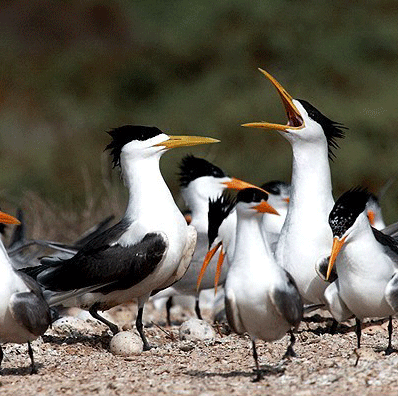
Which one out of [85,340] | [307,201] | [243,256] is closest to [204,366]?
[243,256]

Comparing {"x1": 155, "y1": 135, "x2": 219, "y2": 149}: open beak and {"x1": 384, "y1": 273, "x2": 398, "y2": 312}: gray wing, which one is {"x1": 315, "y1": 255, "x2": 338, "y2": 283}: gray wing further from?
{"x1": 155, "y1": 135, "x2": 219, "y2": 149}: open beak

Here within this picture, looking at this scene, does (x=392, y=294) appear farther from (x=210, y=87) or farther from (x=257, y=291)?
(x=210, y=87)

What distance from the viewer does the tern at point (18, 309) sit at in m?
5.85

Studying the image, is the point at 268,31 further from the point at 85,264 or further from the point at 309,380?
the point at 309,380

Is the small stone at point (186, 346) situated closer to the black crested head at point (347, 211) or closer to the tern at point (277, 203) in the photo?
the black crested head at point (347, 211)

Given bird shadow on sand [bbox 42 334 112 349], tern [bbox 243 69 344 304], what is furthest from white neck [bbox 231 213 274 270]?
bird shadow on sand [bbox 42 334 112 349]

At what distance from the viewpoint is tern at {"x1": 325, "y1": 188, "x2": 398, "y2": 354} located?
19.6 feet

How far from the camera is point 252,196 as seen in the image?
559cm

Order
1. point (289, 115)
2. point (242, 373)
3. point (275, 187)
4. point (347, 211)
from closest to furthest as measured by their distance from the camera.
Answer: point (242, 373)
point (347, 211)
point (289, 115)
point (275, 187)

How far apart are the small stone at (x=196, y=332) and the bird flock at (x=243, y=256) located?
Result: 0.29 meters

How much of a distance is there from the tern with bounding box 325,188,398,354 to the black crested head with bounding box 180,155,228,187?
423cm

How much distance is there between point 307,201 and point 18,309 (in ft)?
7.80

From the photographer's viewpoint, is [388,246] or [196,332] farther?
[196,332]

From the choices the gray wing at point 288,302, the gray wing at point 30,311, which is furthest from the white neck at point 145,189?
the gray wing at point 288,302
